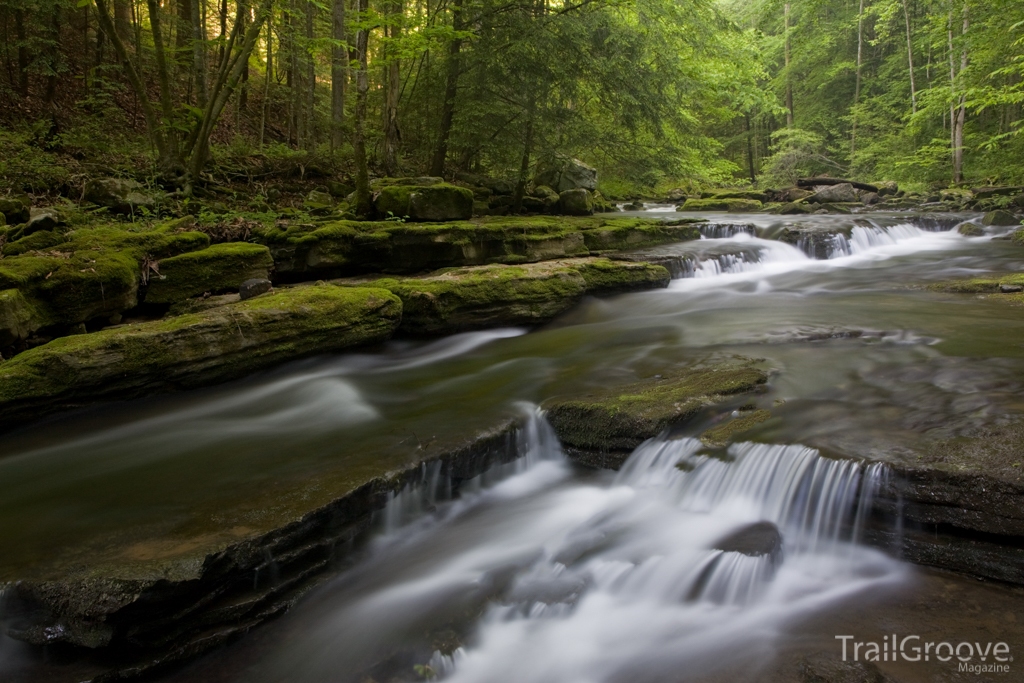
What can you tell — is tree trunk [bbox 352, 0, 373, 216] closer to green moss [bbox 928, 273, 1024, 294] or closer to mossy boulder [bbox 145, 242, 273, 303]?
mossy boulder [bbox 145, 242, 273, 303]

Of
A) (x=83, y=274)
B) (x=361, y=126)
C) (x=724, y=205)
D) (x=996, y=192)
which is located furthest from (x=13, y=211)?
(x=996, y=192)

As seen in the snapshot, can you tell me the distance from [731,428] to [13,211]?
8.85 meters

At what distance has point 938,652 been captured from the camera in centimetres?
269

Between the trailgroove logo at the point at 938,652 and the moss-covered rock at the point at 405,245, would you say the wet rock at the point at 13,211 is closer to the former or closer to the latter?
the moss-covered rock at the point at 405,245

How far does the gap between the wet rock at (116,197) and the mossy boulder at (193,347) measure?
405 centimetres

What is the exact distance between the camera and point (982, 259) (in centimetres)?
1138

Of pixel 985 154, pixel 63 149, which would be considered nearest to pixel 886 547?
pixel 63 149

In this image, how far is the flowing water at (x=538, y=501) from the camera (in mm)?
3182

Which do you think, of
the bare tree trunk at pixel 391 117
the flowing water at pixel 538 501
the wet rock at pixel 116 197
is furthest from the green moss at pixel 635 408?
the bare tree trunk at pixel 391 117

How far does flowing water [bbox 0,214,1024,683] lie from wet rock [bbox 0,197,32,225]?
12.8 ft

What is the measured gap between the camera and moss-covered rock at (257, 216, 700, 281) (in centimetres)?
855

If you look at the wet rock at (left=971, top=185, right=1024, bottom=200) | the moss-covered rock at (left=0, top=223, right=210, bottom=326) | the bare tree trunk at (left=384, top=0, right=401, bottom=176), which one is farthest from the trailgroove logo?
the wet rock at (left=971, top=185, right=1024, bottom=200)

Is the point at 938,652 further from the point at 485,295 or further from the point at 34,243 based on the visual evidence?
the point at 34,243

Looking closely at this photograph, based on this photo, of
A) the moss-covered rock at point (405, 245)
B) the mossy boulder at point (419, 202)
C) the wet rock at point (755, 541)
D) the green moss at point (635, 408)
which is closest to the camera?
the wet rock at point (755, 541)
